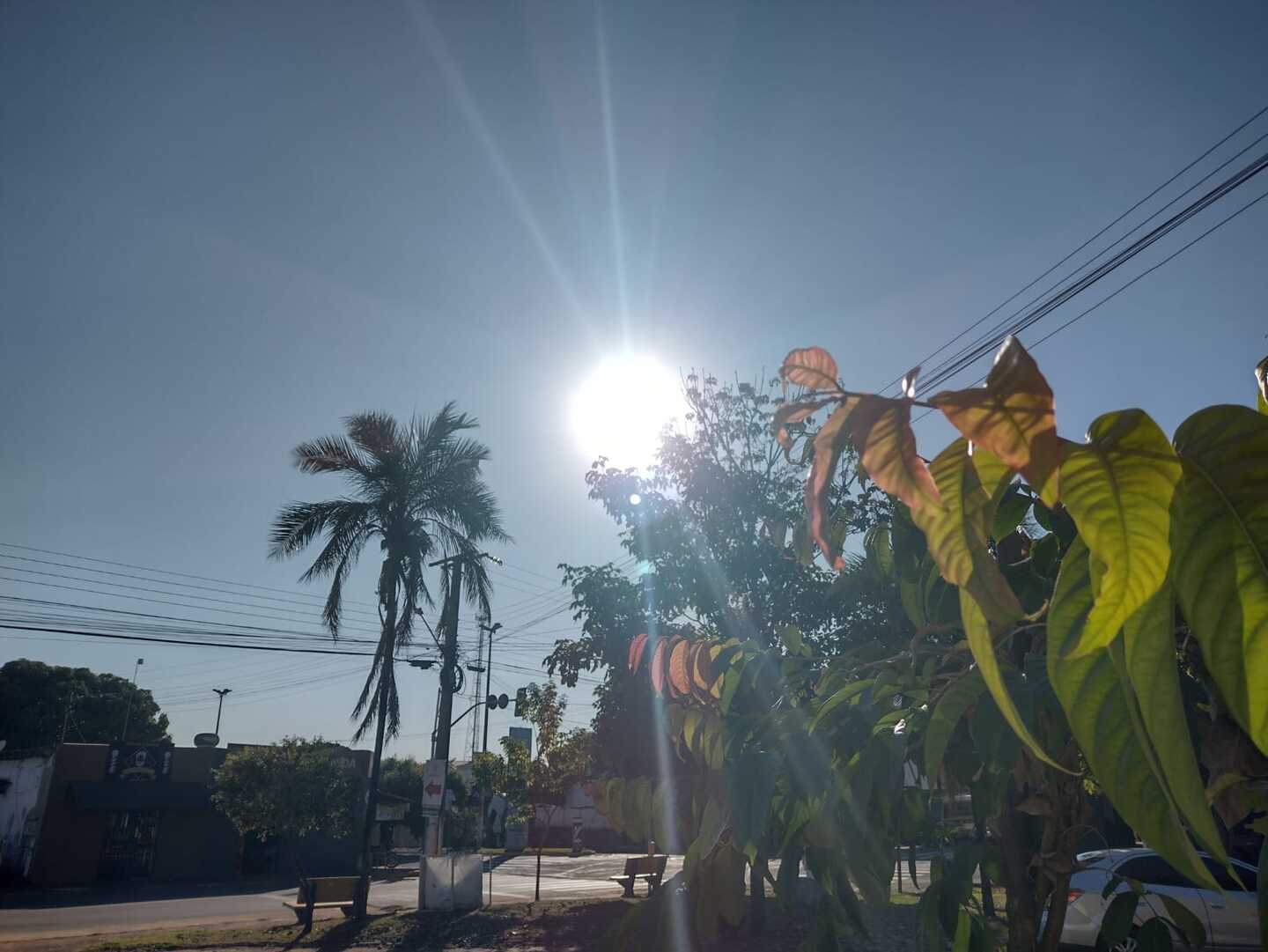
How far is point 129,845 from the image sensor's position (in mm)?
31391

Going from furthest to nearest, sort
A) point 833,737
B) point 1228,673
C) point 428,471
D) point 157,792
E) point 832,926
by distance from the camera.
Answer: point 157,792 < point 428,471 < point 832,926 < point 833,737 < point 1228,673

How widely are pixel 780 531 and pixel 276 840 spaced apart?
38.9 m

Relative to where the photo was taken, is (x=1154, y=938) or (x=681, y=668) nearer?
(x=1154, y=938)

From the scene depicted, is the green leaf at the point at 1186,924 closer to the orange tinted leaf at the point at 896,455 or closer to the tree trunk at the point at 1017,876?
the tree trunk at the point at 1017,876

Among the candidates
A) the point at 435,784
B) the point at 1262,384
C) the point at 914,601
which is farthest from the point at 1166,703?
the point at 435,784

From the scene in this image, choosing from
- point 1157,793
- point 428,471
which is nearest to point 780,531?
point 1157,793

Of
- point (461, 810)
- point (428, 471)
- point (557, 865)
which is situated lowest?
point (557, 865)

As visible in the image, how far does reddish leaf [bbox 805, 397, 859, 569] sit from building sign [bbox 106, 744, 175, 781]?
1503 inches

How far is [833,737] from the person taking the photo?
57.8 inches

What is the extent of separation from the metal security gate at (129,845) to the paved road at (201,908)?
159 inches

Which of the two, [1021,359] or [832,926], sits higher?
[1021,359]

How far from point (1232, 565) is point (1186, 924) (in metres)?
1.44

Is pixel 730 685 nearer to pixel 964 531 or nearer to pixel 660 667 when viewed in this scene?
pixel 660 667

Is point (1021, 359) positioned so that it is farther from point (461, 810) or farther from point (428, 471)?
point (461, 810)
